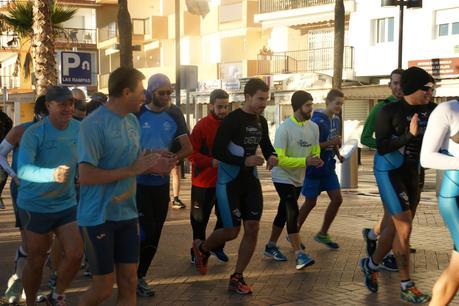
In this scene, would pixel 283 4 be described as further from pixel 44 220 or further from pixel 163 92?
pixel 44 220

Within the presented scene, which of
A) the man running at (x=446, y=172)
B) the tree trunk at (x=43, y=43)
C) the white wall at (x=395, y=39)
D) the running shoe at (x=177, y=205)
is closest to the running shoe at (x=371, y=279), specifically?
the man running at (x=446, y=172)

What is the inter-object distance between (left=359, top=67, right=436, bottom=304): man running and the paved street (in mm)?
377

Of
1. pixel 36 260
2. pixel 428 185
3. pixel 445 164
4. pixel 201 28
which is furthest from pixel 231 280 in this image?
pixel 201 28

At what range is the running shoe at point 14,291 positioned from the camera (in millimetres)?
6223

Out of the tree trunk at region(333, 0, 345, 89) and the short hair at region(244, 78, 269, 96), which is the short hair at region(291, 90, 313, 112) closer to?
the short hair at region(244, 78, 269, 96)

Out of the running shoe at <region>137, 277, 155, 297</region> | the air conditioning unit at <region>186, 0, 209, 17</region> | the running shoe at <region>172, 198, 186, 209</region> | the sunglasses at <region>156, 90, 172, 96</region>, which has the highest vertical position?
the air conditioning unit at <region>186, 0, 209, 17</region>

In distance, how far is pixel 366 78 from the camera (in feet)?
108

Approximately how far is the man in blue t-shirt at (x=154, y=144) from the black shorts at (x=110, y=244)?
6.03 ft

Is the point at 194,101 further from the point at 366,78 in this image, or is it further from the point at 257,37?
the point at 366,78

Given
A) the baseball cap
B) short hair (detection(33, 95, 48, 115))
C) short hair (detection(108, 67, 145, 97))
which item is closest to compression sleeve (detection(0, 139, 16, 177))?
short hair (detection(33, 95, 48, 115))

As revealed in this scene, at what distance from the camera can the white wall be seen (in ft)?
94.4

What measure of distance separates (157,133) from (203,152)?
1.58m

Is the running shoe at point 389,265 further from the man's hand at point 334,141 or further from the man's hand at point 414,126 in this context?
the man's hand at point 414,126

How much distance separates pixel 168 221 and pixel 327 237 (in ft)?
10.1
